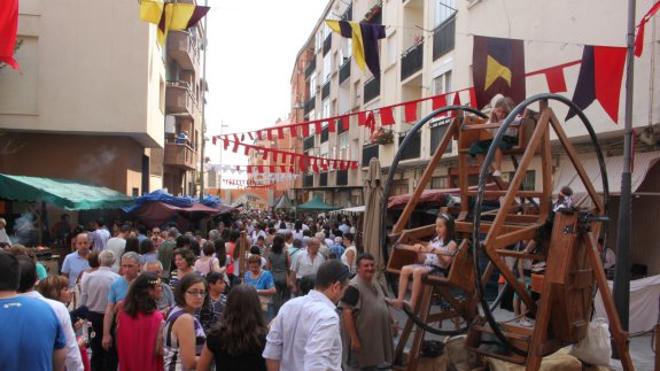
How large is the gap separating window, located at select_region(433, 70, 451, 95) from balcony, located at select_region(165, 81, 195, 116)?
1359 centimetres

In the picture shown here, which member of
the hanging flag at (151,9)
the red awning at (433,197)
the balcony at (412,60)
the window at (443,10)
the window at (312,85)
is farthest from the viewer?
the window at (312,85)

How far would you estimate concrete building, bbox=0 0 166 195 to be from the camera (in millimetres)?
19453

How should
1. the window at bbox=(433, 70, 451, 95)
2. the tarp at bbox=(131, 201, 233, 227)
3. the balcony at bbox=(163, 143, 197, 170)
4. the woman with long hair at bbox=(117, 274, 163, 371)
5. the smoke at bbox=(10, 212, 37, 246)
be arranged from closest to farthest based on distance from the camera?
the woman with long hair at bbox=(117, 274, 163, 371) < the smoke at bbox=(10, 212, 37, 246) < the tarp at bbox=(131, 201, 233, 227) < the window at bbox=(433, 70, 451, 95) < the balcony at bbox=(163, 143, 197, 170)

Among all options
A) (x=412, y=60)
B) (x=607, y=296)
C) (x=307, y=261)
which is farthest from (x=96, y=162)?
(x=607, y=296)

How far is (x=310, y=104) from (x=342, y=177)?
17.8 metres

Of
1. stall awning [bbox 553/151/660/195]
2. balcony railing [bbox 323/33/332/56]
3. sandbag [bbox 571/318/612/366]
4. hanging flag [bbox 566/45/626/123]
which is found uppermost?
balcony railing [bbox 323/33/332/56]

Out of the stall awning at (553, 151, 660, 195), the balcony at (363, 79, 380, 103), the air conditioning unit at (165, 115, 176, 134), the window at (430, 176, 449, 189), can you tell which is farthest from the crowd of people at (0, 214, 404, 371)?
the air conditioning unit at (165, 115, 176, 134)

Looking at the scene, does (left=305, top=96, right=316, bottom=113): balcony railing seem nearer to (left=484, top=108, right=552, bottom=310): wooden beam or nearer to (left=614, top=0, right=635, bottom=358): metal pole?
(left=614, top=0, right=635, bottom=358): metal pole

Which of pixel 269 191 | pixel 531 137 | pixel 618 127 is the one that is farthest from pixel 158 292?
pixel 269 191

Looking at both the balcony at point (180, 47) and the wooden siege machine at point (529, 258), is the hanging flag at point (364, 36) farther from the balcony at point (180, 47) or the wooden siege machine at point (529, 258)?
the balcony at point (180, 47)

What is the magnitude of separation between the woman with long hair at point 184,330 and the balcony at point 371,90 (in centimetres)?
2543

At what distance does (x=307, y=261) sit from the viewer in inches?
386

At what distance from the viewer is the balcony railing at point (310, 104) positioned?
51.0 metres

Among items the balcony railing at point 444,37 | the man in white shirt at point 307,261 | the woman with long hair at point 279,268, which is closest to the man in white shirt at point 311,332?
the man in white shirt at point 307,261
